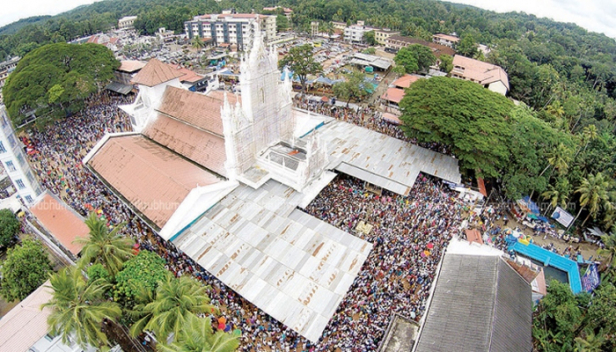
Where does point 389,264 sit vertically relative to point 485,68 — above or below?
below

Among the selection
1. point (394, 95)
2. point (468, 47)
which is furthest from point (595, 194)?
point (468, 47)

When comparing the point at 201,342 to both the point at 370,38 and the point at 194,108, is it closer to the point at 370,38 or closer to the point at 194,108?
the point at 194,108

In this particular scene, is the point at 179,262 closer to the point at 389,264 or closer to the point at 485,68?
the point at 389,264

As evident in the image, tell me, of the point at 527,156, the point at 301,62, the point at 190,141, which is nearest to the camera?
the point at 190,141

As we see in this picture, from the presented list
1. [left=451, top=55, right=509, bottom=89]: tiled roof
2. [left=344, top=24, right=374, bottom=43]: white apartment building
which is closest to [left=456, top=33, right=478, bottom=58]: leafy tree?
[left=451, top=55, right=509, bottom=89]: tiled roof

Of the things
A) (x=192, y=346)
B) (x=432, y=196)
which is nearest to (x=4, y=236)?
(x=192, y=346)

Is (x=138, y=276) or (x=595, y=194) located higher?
(x=138, y=276)

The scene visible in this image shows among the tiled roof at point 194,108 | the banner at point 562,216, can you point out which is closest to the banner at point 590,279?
the banner at point 562,216
